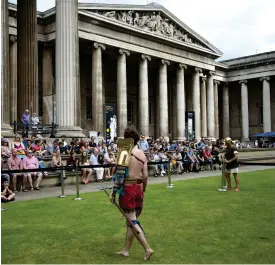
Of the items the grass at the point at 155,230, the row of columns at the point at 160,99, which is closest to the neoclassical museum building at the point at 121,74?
the row of columns at the point at 160,99

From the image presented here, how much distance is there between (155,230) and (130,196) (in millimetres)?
1999

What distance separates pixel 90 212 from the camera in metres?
9.16

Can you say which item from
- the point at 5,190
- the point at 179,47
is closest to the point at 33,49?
the point at 5,190

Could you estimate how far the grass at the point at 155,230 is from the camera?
554 cm

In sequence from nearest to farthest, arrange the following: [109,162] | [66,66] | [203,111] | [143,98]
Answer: [109,162] → [66,66] → [143,98] → [203,111]

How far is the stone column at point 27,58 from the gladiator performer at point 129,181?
52.8 feet

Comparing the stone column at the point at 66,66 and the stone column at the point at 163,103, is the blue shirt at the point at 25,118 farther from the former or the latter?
the stone column at the point at 163,103

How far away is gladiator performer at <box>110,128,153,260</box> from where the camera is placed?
5446mm

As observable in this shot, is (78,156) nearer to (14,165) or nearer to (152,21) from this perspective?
(14,165)

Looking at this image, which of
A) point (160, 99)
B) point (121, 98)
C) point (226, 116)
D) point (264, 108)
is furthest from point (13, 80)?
point (264, 108)

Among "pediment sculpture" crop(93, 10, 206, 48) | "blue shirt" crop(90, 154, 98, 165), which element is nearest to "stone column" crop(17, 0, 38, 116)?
"blue shirt" crop(90, 154, 98, 165)

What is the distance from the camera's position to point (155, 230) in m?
7.16

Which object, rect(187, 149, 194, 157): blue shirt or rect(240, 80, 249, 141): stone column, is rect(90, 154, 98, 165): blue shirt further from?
rect(240, 80, 249, 141): stone column

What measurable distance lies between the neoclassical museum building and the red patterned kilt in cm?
1231
